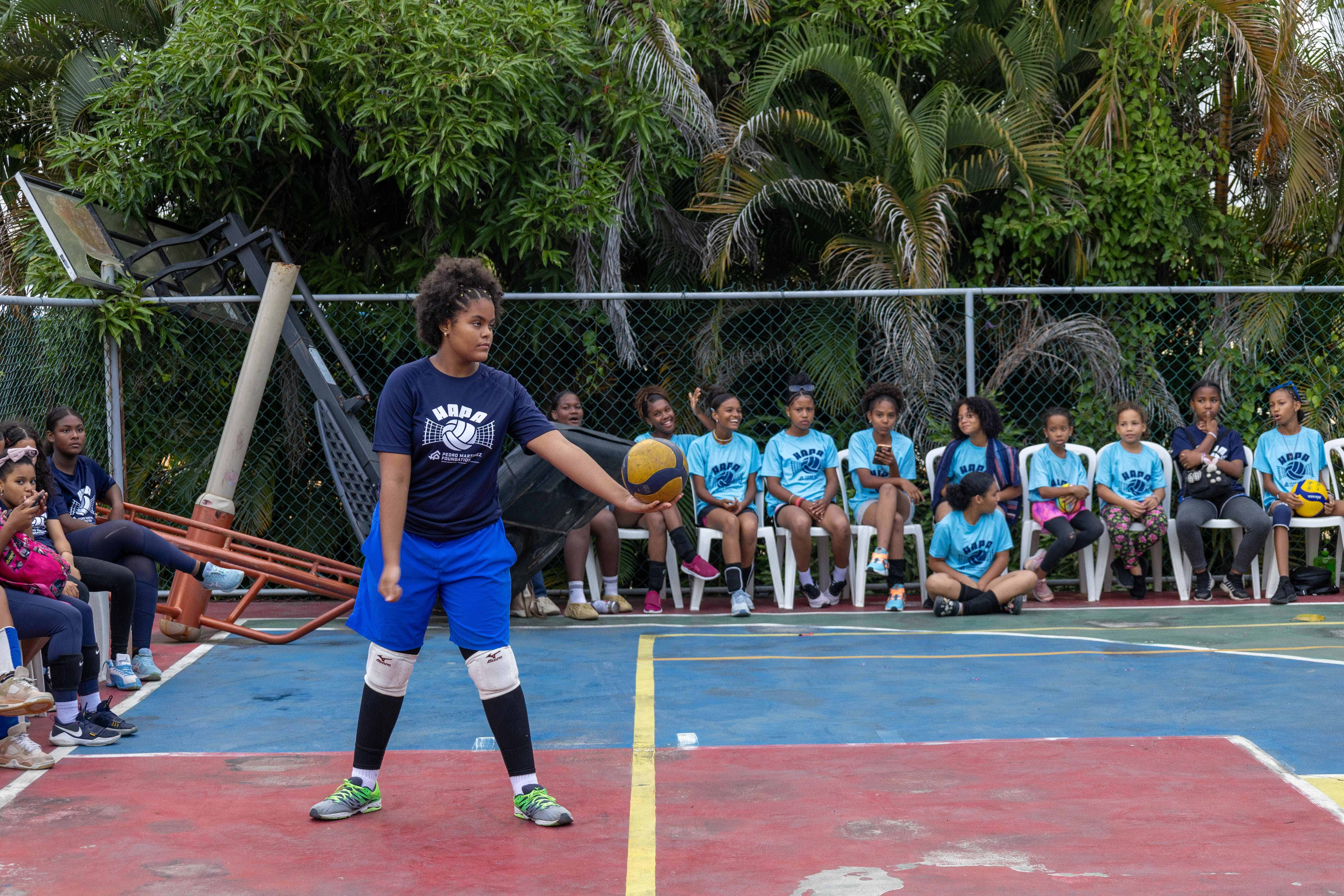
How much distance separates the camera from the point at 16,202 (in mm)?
10836

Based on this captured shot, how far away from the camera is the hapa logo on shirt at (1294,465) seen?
9.20 m

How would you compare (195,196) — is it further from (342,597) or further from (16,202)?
(342,597)

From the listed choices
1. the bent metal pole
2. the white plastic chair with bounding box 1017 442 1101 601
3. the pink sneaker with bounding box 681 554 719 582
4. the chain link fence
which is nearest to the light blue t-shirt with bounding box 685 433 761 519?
the pink sneaker with bounding box 681 554 719 582

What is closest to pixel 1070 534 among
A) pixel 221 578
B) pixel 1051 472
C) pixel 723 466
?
pixel 1051 472

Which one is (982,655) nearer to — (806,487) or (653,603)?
(806,487)

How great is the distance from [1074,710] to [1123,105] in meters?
6.42

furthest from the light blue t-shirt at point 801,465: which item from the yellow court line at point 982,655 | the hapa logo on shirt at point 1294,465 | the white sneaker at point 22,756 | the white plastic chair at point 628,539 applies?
the white sneaker at point 22,756

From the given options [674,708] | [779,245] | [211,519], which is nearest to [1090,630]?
[674,708]

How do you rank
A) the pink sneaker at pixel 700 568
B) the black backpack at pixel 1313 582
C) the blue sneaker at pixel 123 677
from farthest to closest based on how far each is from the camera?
1. the black backpack at pixel 1313 582
2. the pink sneaker at pixel 700 568
3. the blue sneaker at pixel 123 677

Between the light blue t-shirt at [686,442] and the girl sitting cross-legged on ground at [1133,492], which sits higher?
the light blue t-shirt at [686,442]

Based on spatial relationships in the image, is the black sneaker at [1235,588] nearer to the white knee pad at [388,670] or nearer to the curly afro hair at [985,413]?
the curly afro hair at [985,413]

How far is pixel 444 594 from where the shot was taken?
4.38m

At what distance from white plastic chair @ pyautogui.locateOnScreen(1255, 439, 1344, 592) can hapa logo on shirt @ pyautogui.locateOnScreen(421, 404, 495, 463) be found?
22.5 feet

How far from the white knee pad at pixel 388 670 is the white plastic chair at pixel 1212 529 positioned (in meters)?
6.59
